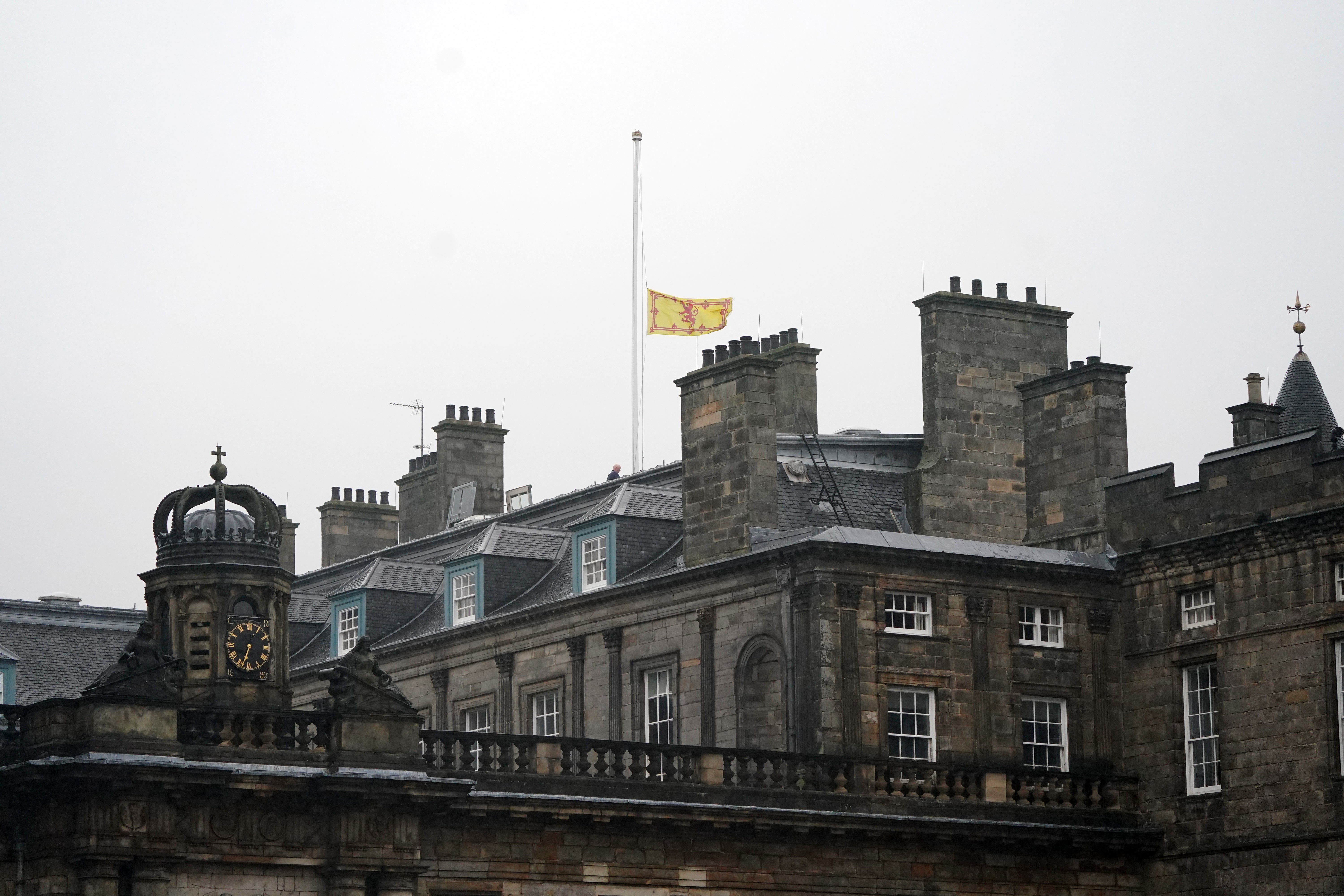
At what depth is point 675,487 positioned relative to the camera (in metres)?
49.7

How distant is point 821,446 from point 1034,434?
393 cm

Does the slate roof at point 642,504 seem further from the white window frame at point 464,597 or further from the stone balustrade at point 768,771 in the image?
the stone balustrade at point 768,771

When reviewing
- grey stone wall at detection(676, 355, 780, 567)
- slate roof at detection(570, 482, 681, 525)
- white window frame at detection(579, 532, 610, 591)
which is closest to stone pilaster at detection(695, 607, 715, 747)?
grey stone wall at detection(676, 355, 780, 567)

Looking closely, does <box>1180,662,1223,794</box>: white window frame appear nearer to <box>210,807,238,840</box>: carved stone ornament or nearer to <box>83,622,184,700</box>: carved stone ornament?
<box>210,807,238,840</box>: carved stone ornament

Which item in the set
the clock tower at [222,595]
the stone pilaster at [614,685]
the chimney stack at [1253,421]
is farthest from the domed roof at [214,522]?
the chimney stack at [1253,421]

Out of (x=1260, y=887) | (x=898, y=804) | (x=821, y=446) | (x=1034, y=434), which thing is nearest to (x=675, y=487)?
(x=821, y=446)

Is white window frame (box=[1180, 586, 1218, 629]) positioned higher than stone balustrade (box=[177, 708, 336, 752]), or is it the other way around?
white window frame (box=[1180, 586, 1218, 629])

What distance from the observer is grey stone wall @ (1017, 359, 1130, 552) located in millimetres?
45031

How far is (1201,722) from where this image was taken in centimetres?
4269

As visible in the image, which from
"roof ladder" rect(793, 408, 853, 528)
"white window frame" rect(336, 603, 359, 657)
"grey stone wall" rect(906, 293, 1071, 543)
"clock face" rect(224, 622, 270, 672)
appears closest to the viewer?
"clock face" rect(224, 622, 270, 672)

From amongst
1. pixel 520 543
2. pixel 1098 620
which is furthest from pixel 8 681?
pixel 1098 620

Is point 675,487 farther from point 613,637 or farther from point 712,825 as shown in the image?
point 712,825

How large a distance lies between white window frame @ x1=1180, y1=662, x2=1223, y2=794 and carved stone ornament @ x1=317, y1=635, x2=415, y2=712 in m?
13.1

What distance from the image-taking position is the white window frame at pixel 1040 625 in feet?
145
